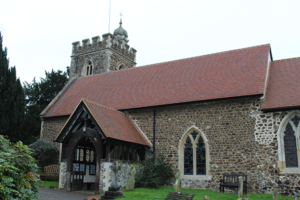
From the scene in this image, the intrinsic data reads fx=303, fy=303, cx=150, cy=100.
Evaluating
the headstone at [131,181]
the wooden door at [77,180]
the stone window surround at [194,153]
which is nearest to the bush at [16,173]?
the headstone at [131,181]

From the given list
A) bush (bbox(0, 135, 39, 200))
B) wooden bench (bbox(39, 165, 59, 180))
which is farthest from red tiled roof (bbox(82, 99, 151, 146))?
bush (bbox(0, 135, 39, 200))

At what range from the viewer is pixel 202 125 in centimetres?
1608

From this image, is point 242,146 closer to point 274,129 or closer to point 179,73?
point 274,129

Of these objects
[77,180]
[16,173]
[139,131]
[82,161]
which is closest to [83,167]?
[82,161]

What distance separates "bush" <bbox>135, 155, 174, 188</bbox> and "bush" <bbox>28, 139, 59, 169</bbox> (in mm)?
7052

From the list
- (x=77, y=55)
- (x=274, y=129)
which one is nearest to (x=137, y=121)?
(x=274, y=129)

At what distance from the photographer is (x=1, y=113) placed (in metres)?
20.0

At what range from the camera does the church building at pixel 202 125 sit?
14047 millimetres

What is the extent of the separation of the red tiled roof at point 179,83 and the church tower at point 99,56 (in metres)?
6.49

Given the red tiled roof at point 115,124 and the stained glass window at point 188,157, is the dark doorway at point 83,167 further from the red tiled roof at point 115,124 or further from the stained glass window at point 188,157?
the stained glass window at point 188,157

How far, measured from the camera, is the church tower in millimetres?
30003

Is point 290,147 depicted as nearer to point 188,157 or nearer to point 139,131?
point 188,157

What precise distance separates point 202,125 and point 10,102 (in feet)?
43.2

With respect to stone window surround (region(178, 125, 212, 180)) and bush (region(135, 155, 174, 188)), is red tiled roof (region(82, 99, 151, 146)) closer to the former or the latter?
bush (region(135, 155, 174, 188))
